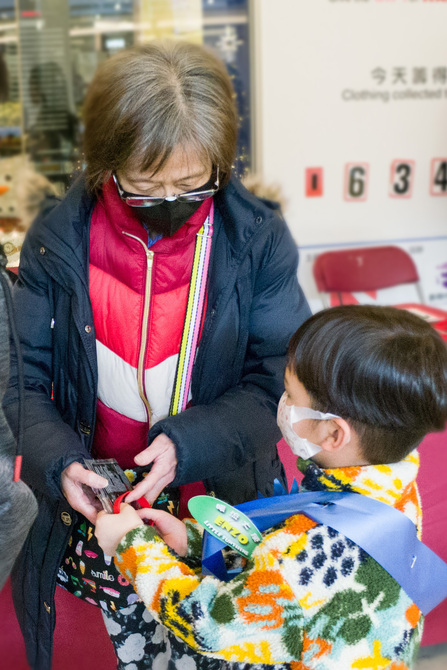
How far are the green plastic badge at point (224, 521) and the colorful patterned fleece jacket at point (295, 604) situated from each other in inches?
1.4

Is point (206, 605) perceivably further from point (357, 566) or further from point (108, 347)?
point (108, 347)

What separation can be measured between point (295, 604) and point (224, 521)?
170 mm

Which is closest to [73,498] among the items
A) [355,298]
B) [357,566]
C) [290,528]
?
[290,528]

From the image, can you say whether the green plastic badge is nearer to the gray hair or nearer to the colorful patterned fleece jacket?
the colorful patterned fleece jacket

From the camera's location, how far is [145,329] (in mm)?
1297

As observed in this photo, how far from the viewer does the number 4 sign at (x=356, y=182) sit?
4539 mm

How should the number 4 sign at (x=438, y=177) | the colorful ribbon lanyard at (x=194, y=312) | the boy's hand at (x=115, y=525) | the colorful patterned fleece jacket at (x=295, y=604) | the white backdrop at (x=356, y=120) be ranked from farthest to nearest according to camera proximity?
the number 4 sign at (x=438, y=177)
the white backdrop at (x=356, y=120)
the colorful ribbon lanyard at (x=194, y=312)
the boy's hand at (x=115, y=525)
the colorful patterned fleece jacket at (x=295, y=604)

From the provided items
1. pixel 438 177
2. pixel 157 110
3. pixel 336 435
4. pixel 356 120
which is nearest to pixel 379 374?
pixel 336 435

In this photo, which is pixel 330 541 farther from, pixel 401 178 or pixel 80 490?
pixel 401 178

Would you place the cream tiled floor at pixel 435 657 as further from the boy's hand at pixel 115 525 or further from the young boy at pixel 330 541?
the boy's hand at pixel 115 525

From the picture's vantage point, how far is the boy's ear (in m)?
1.08

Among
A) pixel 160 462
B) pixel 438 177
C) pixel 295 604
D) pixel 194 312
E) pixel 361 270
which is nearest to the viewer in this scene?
pixel 295 604

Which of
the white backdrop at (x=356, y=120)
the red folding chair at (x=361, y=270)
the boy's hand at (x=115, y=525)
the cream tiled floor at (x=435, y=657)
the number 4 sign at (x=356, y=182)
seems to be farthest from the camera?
the number 4 sign at (x=356, y=182)

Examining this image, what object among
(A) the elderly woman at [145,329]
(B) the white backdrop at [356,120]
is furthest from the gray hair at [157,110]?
(B) the white backdrop at [356,120]
